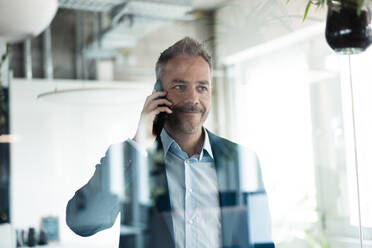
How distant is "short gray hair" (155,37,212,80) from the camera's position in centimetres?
136

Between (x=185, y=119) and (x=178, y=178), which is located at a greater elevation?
(x=185, y=119)

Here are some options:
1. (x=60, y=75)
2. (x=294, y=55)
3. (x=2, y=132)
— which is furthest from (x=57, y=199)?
(x=294, y=55)

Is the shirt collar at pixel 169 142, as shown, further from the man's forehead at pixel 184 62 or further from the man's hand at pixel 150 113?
the man's forehead at pixel 184 62

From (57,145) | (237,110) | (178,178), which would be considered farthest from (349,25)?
(57,145)

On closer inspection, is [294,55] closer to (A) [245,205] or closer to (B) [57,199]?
(A) [245,205]

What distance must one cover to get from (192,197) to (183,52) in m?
0.39

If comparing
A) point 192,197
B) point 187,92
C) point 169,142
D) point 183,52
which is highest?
point 183,52

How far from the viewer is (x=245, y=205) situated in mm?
1405

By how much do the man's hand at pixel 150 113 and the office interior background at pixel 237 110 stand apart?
0.02m

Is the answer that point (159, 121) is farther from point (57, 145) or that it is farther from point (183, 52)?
point (57, 145)

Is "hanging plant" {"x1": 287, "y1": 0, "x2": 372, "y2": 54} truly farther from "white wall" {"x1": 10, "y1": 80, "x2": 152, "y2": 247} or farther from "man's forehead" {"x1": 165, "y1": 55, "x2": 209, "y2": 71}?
"white wall" {"x1": 10, "y1": 80, "x2": 152, "y2": 247}

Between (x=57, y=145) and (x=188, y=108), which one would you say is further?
(x=57, y=145)

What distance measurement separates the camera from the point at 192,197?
136cm

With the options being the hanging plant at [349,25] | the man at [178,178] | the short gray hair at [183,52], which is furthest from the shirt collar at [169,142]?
the hanging plant at [349,25]
